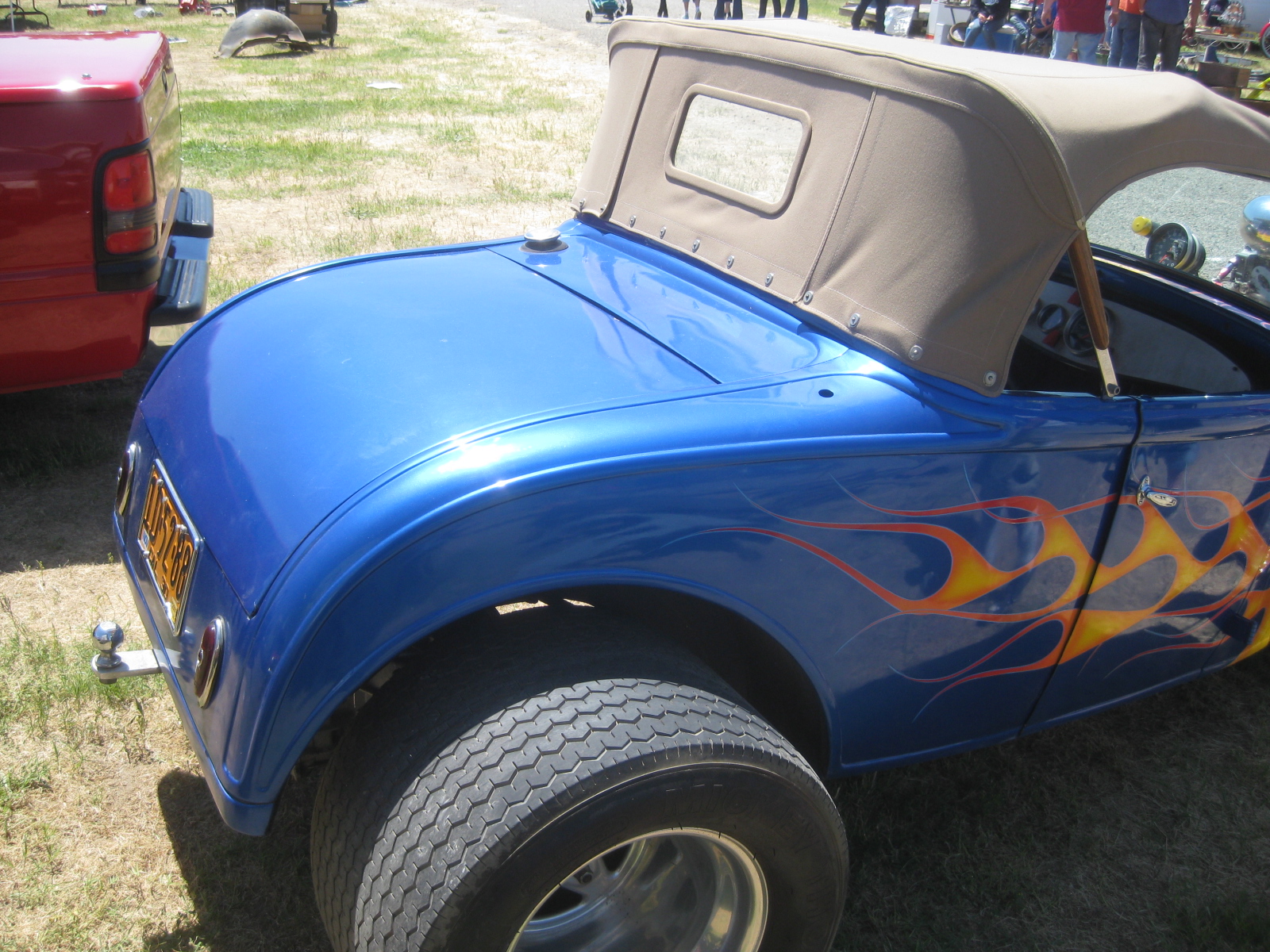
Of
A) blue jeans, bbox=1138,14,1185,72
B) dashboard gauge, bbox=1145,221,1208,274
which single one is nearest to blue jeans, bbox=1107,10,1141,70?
blue jeans, bbox=1138,14,1185,72

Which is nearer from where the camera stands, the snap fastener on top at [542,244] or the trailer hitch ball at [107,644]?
the trailer hitch ball at [107,644]

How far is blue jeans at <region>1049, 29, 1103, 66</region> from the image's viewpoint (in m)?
9.59

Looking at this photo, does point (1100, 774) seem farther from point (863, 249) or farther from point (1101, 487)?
point (863, 249)

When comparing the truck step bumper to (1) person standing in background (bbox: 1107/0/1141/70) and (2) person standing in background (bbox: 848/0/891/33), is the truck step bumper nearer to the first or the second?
(1) person standing in background (bbox: 1107/0/1141/70)

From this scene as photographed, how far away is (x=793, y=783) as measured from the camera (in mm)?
1672

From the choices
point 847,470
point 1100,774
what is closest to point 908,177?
point 847,470

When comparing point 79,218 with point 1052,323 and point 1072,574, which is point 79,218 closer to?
point 1052,323

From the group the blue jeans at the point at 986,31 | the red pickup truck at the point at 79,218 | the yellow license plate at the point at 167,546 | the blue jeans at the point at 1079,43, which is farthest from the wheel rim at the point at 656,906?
the blue jeans at the point at 986,31

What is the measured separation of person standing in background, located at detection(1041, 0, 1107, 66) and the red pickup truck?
8780 millimetres

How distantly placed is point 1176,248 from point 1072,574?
→ 3.81 feet

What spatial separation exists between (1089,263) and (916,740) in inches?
41.7

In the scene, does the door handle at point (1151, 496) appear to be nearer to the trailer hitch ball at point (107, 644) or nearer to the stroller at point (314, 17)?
the trailer hitch ball at point (107, 644)

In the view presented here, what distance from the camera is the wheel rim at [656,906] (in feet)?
5.88

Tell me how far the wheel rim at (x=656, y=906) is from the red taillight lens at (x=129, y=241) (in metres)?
2.76
